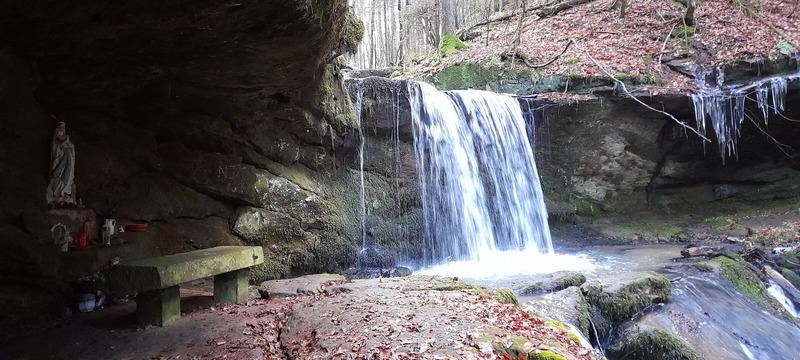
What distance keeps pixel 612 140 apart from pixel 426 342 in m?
10.9

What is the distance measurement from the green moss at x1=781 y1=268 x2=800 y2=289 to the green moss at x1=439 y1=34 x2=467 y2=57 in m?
12.7

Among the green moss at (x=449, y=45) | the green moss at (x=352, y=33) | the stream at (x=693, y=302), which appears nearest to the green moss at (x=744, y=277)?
the stream at (x=693, y=302)

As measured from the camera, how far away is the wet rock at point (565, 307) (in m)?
5.76

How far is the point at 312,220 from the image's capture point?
9.26m

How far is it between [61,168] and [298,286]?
11.4ft

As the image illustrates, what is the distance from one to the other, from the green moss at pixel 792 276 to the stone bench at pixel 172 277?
9756mm

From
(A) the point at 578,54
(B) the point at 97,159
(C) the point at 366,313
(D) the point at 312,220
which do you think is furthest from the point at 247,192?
(A) the point at 578,54

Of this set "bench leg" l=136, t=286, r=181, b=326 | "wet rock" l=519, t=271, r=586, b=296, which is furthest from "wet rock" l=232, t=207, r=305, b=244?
"wet rock" l=519, t=271, r=586, b=296

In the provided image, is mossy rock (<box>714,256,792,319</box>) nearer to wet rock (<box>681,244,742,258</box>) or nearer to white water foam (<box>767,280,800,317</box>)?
white water foam (<box>767,280,800,317</box>)

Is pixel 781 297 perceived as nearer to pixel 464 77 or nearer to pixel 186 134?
pixel 464 77

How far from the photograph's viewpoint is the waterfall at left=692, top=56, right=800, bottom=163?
11492 mm

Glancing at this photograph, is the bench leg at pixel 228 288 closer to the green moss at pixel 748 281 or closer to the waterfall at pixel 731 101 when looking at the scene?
the green moss at pixel 748 281

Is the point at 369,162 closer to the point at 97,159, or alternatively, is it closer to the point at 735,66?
the point at 97,159

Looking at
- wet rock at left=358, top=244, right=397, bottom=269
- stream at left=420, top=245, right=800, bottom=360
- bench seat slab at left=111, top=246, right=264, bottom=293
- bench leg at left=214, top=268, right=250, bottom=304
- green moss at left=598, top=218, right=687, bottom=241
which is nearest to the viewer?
bench seat slab at left=111, top=246, right=264, bottom=293
